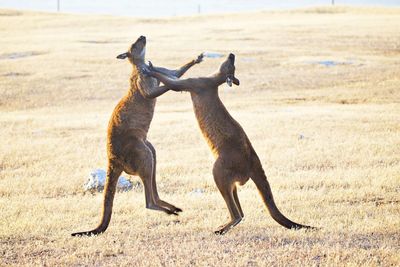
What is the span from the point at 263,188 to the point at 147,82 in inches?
85.9

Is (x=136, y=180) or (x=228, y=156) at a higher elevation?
(x=228, y=156)

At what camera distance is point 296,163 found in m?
11.7

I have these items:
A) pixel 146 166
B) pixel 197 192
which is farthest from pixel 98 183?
pixel 146 166

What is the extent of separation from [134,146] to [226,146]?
1088 millimetres

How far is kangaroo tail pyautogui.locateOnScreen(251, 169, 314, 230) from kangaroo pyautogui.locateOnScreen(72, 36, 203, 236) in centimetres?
124

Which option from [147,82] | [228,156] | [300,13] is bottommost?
[300,13]

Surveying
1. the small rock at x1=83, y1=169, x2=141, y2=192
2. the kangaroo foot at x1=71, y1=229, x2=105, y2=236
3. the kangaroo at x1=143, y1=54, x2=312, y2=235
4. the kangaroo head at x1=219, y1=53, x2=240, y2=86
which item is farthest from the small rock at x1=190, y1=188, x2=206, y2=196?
the kangaroo foot at x1=71, y1=229, x2=105, y2=236

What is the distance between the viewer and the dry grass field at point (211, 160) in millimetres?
6625

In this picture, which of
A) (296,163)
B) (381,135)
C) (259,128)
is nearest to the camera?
(296,163)

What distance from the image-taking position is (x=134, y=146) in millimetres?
7262

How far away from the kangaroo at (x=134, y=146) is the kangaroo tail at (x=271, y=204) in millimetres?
1238

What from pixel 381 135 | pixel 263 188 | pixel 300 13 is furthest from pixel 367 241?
pixel 300 13

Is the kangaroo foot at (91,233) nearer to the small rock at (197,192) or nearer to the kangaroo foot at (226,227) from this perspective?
the kangaroo foot at (226,227)

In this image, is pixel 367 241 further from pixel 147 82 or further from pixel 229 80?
pixel 147 82
